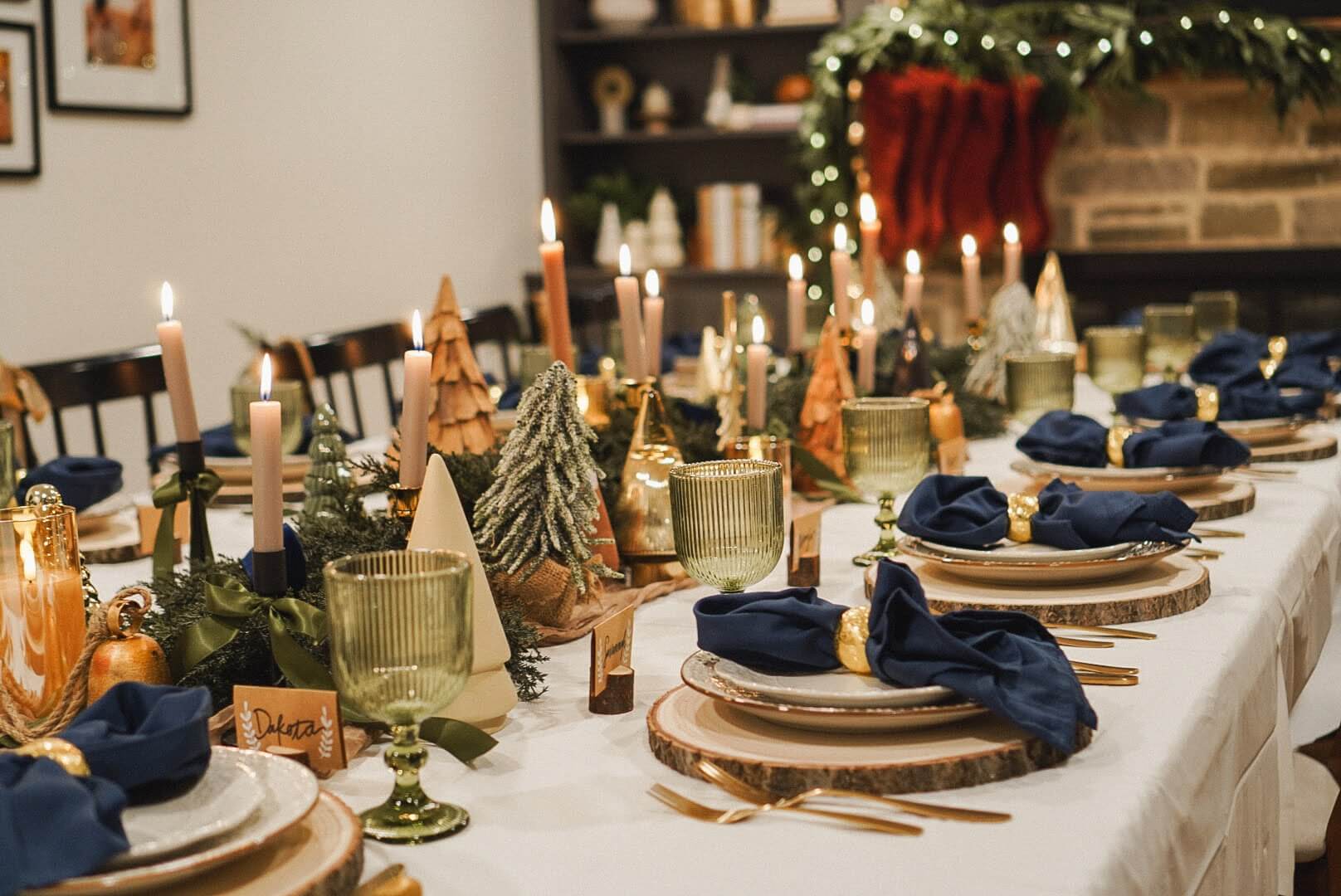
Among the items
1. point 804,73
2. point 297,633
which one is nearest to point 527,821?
point 297,633

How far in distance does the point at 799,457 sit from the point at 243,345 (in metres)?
2.77

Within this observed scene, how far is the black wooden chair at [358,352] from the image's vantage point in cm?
269

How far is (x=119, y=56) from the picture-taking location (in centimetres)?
376

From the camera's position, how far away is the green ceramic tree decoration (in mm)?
1529

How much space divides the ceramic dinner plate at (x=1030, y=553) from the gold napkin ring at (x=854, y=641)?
0.33 m

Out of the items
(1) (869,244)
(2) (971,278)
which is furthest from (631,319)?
(2) (971,278)

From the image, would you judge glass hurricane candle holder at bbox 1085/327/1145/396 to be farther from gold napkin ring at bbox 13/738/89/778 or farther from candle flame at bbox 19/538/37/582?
gold napkin ring at bbox 13/738/89/778

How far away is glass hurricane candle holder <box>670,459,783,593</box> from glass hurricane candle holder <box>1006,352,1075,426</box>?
1.01m

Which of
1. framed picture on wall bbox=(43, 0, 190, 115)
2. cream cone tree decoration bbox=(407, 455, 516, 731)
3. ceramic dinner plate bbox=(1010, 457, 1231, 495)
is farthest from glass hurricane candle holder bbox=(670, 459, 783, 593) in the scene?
framed picture on wall bbox=(43, 0, 190, 115)

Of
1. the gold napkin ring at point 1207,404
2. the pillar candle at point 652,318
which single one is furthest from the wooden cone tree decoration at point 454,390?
the gold napkin ring at point 1207,404

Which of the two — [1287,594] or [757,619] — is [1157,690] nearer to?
[757,619]

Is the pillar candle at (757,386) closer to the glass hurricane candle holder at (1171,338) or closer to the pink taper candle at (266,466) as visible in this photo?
the pink taper candle at (266,466)

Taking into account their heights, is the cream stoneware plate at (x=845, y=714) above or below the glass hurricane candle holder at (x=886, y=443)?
below

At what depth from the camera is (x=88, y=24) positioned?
12.1 ft
